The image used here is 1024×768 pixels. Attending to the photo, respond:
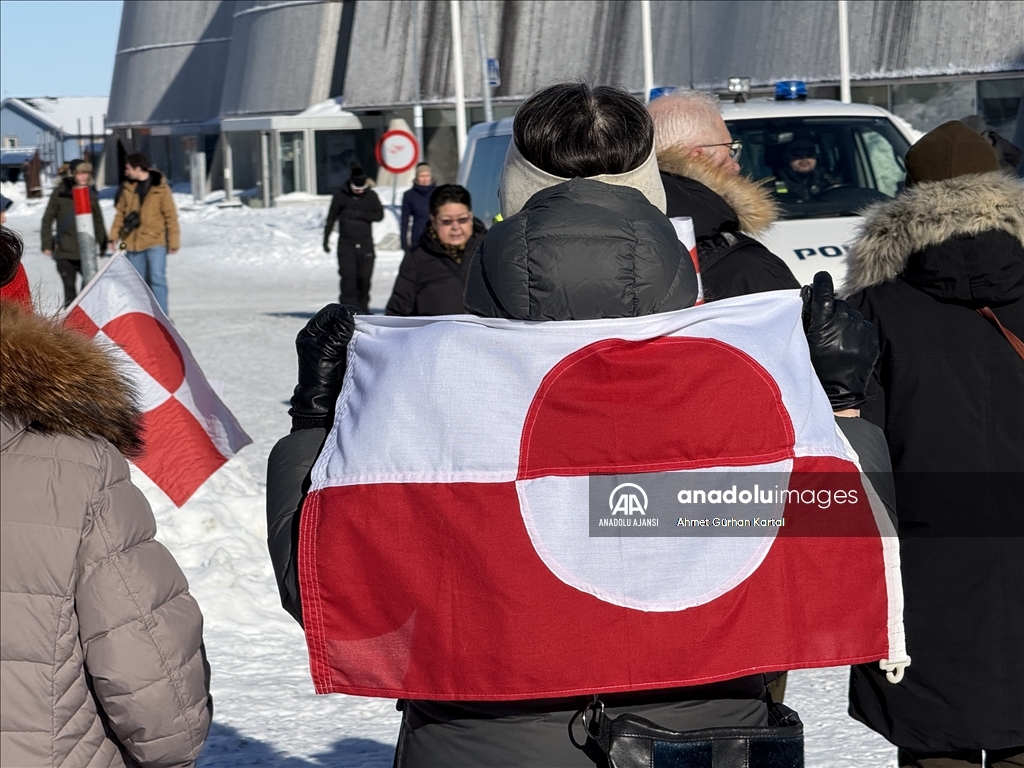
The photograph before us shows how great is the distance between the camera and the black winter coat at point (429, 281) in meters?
7.47

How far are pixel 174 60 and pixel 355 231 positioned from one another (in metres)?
37.9

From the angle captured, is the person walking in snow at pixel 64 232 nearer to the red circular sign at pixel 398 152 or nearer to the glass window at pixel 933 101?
the red circular sign at pixel 398 152

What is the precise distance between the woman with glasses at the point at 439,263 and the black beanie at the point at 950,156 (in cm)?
418

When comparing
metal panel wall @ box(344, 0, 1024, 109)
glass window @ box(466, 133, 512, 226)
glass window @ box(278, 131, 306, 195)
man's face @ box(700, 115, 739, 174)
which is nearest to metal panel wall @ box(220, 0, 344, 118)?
glass window @ box(278, 131, 306, 195)

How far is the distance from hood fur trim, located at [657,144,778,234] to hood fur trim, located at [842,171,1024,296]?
0.37 metres

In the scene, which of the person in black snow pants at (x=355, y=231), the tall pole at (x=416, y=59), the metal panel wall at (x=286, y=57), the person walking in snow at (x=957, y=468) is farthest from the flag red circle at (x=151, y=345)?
the metal panel wall at (x=286, y=57)

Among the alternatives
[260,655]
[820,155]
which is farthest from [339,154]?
[260,655]

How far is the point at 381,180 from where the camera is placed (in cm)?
3772

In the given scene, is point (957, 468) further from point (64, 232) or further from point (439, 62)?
point (439, 62)

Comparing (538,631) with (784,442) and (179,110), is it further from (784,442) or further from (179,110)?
(179,110)

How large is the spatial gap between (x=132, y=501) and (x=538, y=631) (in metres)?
0.68

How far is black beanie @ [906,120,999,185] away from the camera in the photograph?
3266mm

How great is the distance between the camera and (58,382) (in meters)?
2.23

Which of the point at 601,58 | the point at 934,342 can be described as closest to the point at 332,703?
the point at 934,342
